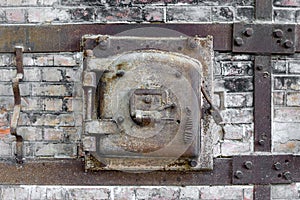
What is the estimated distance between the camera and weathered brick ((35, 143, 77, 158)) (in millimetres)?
2732

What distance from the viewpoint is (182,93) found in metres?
2.42

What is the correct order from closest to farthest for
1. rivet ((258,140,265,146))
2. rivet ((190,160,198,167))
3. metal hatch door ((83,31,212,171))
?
metal hatch door ((83,31,212,171)) < rivet ((190,160,198,167)) < rivet ((258,140,265,146))

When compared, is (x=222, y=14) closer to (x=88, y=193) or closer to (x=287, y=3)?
(x=287, y=3)

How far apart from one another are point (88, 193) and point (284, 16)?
4.50ft

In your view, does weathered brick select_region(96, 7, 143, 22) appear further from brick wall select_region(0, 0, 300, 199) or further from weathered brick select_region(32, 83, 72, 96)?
weathered brick select_region(32, 83, 72, 96)

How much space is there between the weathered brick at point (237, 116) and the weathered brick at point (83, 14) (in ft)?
2.76

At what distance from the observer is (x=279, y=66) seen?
2723 millimetres

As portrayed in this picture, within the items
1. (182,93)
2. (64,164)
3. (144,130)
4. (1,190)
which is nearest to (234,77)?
(182,93)

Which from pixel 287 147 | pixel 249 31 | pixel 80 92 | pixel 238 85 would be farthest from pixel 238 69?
pixel 80 92

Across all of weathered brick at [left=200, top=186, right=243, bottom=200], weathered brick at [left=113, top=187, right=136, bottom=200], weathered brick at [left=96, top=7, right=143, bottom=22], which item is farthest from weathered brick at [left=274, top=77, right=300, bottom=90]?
weathered brick at [left=113, top=187, right=136, bottom=200]

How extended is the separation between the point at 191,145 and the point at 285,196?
0.65 metres

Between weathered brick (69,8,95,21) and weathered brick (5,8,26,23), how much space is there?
0.25 meters

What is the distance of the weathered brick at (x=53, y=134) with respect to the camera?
2727mm

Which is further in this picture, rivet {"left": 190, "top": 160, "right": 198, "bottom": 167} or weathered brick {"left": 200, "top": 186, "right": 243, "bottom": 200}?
weathered brick {"left": 200, "top": 186, "right": 243, "bottom": 200}
